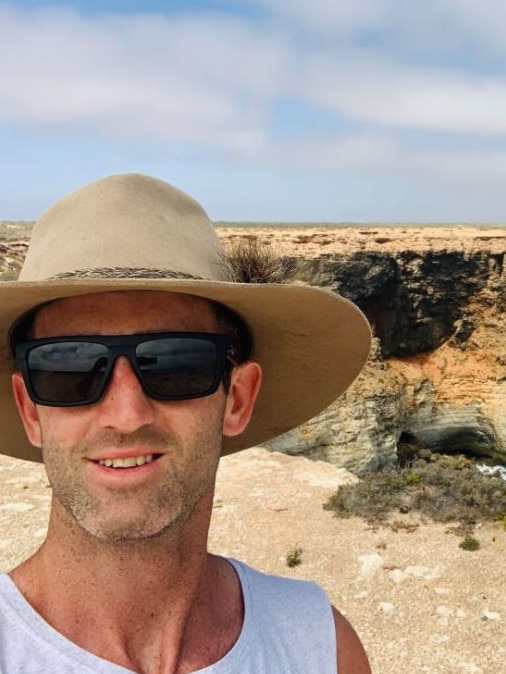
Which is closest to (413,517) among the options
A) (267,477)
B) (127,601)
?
(267,477)

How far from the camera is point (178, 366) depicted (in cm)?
138

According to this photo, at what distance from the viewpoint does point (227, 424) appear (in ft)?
5.39

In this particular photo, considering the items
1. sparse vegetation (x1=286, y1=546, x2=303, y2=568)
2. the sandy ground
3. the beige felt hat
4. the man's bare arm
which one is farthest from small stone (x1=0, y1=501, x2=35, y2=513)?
the man's bare arm

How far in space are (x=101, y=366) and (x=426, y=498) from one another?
8.78 meters

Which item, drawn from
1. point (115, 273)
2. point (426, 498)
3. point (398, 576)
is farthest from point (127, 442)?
point (426, 498)

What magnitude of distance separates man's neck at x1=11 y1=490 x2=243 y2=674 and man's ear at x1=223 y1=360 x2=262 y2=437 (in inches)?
10.0

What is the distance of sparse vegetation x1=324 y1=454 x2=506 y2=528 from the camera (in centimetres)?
881

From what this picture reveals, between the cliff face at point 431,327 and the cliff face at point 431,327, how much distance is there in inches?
1.4

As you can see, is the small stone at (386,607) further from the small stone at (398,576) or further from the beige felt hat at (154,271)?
the beige felt hat at (154,271)

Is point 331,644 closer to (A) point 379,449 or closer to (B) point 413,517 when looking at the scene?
(B) point 413,517

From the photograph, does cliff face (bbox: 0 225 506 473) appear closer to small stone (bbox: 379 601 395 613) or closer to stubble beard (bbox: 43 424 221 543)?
small stone (bbox: 379 601 395 613)

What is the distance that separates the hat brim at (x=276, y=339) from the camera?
52.6 inches

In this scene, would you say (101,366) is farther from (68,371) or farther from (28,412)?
(28,412)

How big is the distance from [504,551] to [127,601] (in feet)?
24.7
